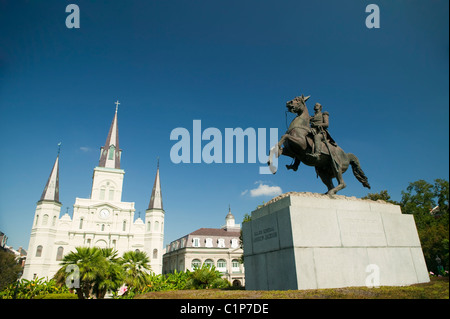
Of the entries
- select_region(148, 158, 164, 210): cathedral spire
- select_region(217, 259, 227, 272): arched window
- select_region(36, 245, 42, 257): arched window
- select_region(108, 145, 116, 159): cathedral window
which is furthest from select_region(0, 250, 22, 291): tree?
select_region(217, 259, 227, 272): arched window

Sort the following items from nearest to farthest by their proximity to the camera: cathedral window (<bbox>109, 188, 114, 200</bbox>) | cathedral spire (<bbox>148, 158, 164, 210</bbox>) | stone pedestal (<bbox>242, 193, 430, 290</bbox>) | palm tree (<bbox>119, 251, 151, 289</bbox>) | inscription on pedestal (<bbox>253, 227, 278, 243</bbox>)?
stone pedestal (<bbox>242, 193, 430, 290</bbox>) < inscription on pedestal (<bbox>253, 227, 278, 243</bbox>) < palm tree (<bbox>119, 251, 151, 289</bbox>) < cathedral spire (<bbox>148, 158, 164, 210</bbox>) < cathedral window (<bbox>109, 188, 114, 200</bbox>)

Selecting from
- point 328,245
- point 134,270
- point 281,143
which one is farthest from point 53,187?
point 328,245

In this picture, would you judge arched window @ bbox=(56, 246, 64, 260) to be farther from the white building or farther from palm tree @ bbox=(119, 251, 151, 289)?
palm tree @ bbox=(119, 251, 151, 289)

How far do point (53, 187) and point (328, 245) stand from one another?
2420 inches

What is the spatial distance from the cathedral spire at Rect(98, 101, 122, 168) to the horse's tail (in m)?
63.6

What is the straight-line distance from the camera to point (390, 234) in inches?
322

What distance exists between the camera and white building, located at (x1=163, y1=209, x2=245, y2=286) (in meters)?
61.8

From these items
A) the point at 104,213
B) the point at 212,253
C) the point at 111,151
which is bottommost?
the point at 212,253

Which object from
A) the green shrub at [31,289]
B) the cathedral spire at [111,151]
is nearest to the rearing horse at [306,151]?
the green shrub at [31,289]

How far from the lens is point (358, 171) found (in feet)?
32.9

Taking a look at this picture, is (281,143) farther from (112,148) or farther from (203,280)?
(112,148)
